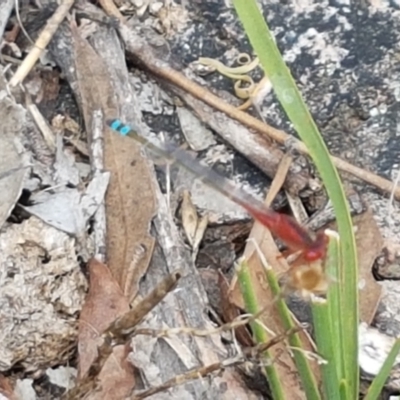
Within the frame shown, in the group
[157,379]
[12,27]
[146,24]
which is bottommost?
[157,379]

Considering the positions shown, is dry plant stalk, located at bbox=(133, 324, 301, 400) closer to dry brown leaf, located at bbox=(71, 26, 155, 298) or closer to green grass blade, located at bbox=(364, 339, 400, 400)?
green grass blade, located at bbox=(364, 339, 400, 400)

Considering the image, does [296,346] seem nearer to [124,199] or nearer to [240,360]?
[240,360]

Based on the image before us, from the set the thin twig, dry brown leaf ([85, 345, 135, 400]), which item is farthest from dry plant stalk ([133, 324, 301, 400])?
the thin twig

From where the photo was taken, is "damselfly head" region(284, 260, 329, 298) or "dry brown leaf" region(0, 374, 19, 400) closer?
"damselfly head" region(284, 260, 329, 298)

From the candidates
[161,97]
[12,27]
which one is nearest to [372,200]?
[161,97]

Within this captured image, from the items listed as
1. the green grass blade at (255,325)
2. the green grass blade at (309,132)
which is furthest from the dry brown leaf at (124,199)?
the green grass blade at (309,132)

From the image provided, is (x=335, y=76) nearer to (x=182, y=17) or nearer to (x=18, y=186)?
(x=182, y=17)
